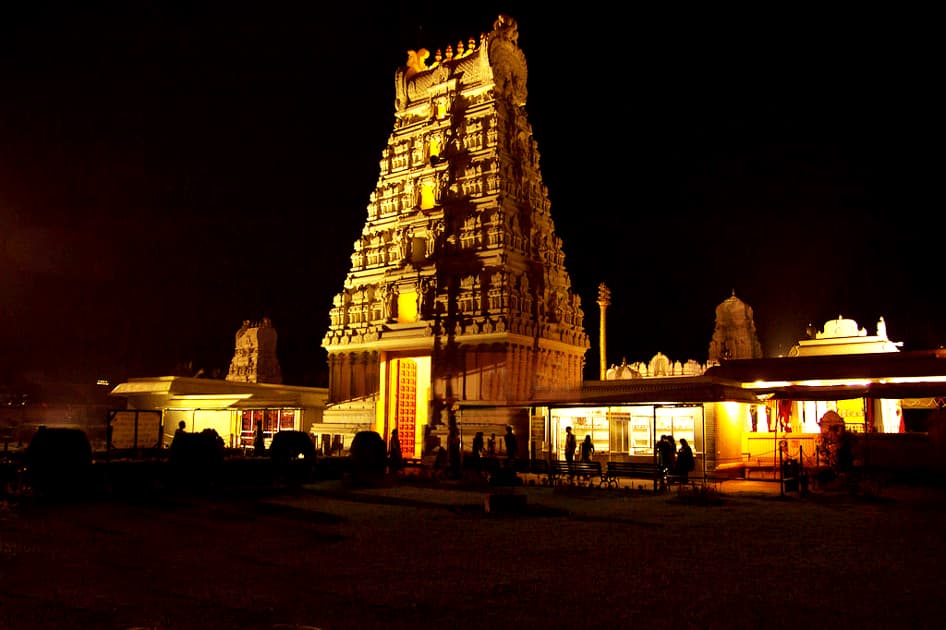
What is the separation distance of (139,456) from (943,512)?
72.8ft

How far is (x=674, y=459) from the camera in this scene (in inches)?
882

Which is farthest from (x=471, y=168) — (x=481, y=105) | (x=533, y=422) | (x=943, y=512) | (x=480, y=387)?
(x=943, y=512)

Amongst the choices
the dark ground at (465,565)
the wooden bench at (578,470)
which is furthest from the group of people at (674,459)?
the dark ground at (465,565)

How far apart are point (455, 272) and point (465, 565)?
2524 cm

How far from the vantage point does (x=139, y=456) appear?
80.4 ft

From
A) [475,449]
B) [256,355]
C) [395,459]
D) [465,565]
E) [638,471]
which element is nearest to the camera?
[465,565]

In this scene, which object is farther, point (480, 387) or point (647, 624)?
point (480, 387)

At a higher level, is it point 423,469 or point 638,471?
point 638,471

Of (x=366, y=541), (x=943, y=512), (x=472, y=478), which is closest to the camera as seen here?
(x=366, y=541)

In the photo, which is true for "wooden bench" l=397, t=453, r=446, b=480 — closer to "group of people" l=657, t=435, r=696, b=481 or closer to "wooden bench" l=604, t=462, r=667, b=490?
"wooden bench" l=604, t=462, r=667, b=490

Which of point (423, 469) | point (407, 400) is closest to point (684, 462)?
point (423, 469)

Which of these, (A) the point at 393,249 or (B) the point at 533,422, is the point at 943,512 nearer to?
(B) the point at 533,422

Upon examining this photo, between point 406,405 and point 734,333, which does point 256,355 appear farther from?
point 734,333

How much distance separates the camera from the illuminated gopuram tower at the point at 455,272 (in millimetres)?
33875
